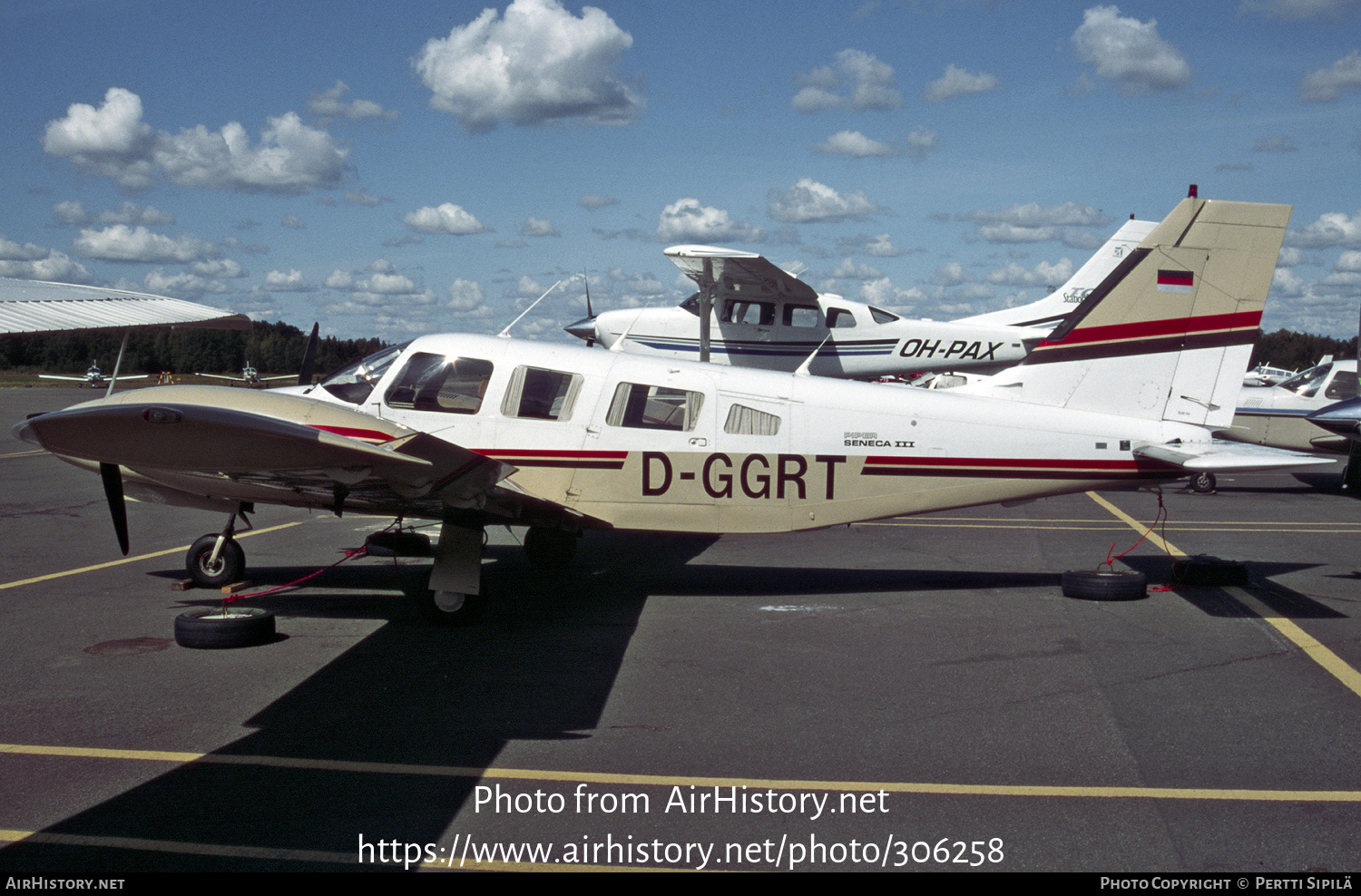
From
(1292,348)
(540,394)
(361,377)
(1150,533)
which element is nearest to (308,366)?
(361,377)

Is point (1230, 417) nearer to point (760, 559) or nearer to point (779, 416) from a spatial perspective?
point (779, 416)

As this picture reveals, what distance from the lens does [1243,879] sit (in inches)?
152

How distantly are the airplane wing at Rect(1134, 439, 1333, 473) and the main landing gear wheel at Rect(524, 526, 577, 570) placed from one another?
5639 mm

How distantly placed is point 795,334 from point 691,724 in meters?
14.9

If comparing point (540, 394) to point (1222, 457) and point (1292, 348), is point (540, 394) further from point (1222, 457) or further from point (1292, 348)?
point (1292, 348)

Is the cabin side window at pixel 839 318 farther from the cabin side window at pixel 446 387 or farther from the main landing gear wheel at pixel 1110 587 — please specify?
the cabin side window at pixel 446 387

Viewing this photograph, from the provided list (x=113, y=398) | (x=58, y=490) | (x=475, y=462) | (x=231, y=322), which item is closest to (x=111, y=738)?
(x=113, y=398)

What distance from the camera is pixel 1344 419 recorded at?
10539 millimetres

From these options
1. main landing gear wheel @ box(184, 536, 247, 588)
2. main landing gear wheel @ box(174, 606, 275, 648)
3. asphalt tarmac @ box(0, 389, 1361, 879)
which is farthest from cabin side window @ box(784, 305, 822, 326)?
main landing gear wheel @ box(174, 606, 275, 648)

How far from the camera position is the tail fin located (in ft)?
28.7

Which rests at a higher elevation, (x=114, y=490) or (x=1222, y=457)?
(x=114, y=490)

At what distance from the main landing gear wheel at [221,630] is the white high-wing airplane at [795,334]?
1264 centimetres

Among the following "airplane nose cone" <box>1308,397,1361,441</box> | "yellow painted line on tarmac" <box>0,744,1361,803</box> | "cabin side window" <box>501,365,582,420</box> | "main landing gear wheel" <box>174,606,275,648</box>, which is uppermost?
"cabin side window" <box>501,365,582,420</box>

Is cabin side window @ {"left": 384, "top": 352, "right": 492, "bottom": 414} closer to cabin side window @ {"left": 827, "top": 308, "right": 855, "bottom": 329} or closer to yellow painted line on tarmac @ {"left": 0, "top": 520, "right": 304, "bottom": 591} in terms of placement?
yellow painted line on tarmac @ {"left": 0, "top": 520, "right": 304, "bottom": 591}
